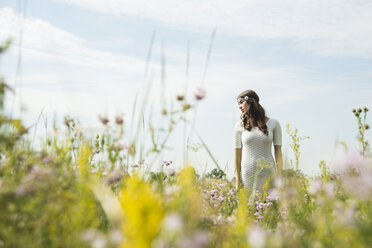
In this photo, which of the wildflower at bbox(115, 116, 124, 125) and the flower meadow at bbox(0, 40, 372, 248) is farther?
the wildflower at bbox(115, 116, 124, 125)

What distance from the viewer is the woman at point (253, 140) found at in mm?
6262

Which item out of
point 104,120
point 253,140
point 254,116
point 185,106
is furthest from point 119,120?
point 254,116

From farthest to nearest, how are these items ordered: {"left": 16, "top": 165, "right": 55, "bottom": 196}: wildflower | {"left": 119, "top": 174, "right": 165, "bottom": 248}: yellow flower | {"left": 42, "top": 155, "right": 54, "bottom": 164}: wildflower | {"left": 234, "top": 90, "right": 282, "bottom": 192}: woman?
{"left": 234, "top": 90, "right": 282, "bottom": 192}: woman < {"left": 42, "top": 155, "right": 54, "bottom": 164}: wildflower < {"left": 16, "top": 165, "right": 55, "bottom": 196}: wildflower < {"left": 119, "top": 174, "right": 165, "bottom": 248}: yellow flower

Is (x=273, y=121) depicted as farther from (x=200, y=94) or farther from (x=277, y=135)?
(x=200, y=94)

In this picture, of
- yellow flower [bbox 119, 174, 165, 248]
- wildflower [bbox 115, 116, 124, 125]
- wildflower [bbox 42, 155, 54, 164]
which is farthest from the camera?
wildflower [bbox 115, 116, 124, 125]

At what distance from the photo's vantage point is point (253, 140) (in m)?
6.30

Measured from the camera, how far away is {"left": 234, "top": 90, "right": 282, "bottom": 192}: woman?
6.26m

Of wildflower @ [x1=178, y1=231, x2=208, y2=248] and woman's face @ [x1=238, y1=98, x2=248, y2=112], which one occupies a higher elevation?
woman's face @ [x1=238, y1=98, x2=248, y2=112]

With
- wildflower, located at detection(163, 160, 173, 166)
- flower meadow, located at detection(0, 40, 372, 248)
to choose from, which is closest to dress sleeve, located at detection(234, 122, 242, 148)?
wildflower, located at detection(163, 160, 173, 166)

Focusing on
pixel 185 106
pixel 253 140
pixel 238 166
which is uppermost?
pixel 185 106

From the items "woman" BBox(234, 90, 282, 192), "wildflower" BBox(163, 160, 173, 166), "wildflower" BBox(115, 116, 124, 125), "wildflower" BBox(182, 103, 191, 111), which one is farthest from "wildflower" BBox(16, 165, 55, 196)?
"woman" BBox(234, 90, 282, 192)

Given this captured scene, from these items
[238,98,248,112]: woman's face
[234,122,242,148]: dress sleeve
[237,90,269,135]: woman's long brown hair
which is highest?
[238,98,248,112]: woman's face

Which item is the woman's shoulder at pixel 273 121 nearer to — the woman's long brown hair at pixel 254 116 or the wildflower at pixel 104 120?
the woman's long brown hair at pixel 254 116

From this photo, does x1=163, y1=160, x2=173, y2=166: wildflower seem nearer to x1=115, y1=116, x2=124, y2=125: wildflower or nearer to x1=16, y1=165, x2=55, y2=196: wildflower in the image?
x1=115, y1=116, x2=124, y2=125: wildflower
